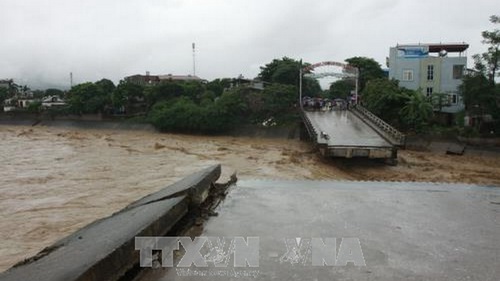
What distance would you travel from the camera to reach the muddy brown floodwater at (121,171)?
11.3 meters

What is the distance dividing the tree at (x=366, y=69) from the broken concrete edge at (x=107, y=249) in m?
43.7

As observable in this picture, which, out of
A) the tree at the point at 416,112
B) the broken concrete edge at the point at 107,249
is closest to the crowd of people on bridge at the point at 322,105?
the tree at the point at 416,112

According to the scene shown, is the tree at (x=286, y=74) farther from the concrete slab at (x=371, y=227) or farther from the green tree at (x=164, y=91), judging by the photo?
the concrete slab at (x=371, y=227)

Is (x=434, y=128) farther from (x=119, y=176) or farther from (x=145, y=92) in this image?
(x=145, y=92)

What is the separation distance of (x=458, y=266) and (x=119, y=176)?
56.4 feet

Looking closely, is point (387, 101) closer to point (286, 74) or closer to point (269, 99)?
point (269, 99)

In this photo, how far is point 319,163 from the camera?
76.4ft

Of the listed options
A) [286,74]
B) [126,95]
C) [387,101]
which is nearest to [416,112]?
[387,101]

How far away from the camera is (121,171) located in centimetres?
2053

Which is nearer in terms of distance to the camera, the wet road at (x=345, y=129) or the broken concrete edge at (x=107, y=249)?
the broken concrete edge at (x=107, y=249)

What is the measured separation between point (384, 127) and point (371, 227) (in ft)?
74.2

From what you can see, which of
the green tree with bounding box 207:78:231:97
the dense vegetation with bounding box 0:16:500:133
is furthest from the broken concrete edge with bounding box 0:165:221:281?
the green tree with bounding box 207:78:231:97

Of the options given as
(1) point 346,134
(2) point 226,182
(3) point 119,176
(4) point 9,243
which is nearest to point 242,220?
(2) point 226,182

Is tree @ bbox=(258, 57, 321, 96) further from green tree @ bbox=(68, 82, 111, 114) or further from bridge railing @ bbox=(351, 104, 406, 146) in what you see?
green tree @ bbox=(68, 82, 111, 114)
